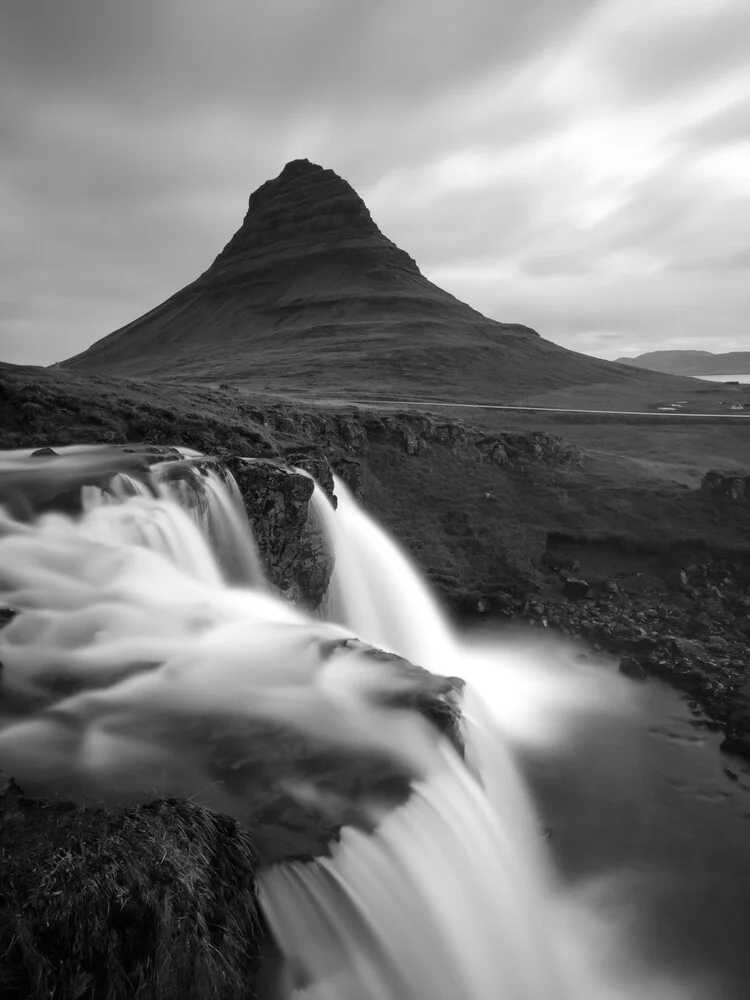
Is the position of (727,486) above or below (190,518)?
below

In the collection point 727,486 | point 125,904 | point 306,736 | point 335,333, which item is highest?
point 335,333

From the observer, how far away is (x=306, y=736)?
410 inches

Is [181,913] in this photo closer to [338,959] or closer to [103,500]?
[338,959]

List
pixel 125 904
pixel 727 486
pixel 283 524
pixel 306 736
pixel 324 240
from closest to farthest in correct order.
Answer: pixel 125 904, pixel 306 736, pixel 283 524, pixel 727 486, pixel 324 240

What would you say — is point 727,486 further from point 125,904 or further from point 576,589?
point 125,904

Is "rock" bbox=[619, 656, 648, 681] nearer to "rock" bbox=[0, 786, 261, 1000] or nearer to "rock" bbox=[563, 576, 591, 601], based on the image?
"rock" bbox=[563, 576, 591, 601]

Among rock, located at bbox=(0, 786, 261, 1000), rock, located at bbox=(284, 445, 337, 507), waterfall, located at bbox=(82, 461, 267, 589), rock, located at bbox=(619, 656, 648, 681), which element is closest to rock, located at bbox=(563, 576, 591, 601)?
rock, located at bbox=(619, 656, 648, 681)

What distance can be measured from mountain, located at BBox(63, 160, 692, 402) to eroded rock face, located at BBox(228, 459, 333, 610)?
1997 inches

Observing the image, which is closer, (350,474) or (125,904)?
(125,904)

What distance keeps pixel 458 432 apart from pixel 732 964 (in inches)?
1269

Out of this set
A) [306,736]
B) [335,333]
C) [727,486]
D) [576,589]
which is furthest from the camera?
[335,333]

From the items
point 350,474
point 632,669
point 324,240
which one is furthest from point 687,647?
point 324,240

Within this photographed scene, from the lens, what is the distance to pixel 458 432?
4119 centimetres

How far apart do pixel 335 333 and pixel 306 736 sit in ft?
429
